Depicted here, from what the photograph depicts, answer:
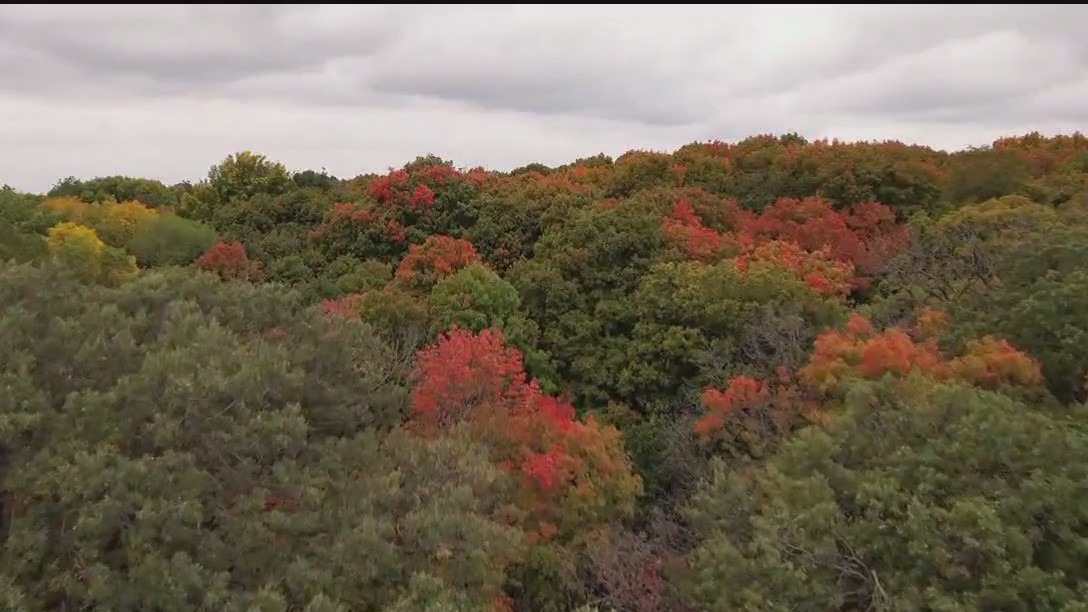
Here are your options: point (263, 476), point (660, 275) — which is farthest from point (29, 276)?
point (660, 275)

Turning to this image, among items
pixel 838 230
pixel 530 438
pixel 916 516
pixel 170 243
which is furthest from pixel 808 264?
pixel 170 243

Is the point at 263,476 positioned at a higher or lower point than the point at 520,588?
higher

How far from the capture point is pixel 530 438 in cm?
1675

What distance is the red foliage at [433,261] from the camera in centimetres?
2477

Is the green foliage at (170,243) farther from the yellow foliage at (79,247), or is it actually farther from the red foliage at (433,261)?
the red foliage at (433,261)

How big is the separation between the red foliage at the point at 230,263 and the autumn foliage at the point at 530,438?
1120 cm

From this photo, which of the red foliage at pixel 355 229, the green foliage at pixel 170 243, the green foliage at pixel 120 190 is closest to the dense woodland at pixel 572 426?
the red foliage at pixel 355 229

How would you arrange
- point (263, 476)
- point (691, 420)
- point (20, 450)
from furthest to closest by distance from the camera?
point (691, 420), point (263, 476), point (20, 450)

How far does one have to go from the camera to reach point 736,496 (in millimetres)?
13727

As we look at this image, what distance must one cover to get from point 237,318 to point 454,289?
8.13m

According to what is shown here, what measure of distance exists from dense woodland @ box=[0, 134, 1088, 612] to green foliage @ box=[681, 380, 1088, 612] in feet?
0.15

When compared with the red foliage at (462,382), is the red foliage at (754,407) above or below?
below

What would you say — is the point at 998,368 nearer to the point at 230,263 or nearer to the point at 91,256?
the point at 230,263

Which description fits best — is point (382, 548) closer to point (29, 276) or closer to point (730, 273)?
point (29, 276)
